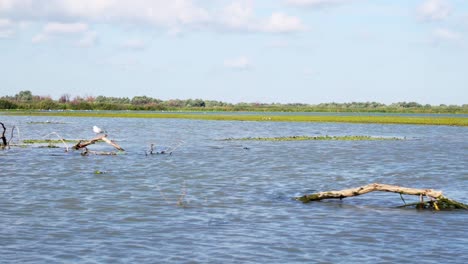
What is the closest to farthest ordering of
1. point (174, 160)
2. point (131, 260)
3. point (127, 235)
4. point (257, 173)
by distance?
1. point (131, 260)
2. point (127, 235)
3. point (257, 173)
4. point (174, 160)

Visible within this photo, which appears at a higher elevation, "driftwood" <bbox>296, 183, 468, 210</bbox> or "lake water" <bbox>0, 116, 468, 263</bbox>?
"driftwood" <bbox>296, 183, 468, 210</bbox>

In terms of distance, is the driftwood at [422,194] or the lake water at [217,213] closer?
the lake water at [217,213]

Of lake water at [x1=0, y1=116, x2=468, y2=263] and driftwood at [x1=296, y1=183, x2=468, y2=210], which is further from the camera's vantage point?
driftwood at [x1=296, y1=183, x2=468, y2=210]

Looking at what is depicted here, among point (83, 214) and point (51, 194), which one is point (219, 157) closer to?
point (51, 194)

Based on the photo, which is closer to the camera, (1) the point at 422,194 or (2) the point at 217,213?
(2) the point at 217,213

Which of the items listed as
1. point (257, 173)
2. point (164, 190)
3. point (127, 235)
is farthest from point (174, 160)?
point (127, 235)

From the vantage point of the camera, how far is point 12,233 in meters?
15.6

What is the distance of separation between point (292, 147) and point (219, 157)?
9525 mm

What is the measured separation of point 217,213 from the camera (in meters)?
18.9

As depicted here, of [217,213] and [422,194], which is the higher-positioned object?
[422,194]

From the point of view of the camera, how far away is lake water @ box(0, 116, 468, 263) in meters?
14.0

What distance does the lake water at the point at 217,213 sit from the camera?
1402cm

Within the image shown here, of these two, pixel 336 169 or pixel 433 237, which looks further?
pixel 336 169

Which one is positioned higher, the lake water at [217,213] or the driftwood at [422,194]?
the driftwood at [422,194]
